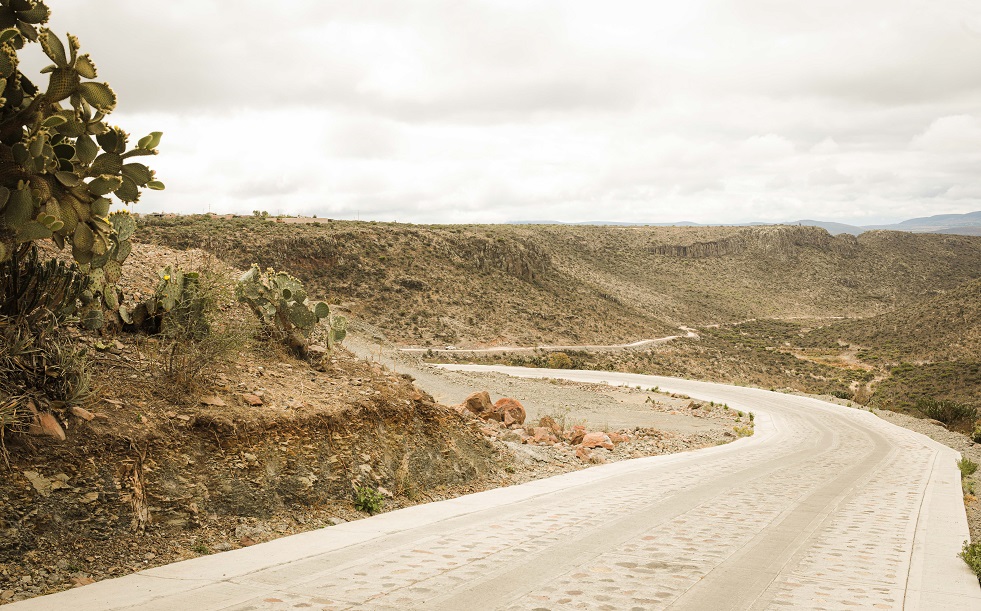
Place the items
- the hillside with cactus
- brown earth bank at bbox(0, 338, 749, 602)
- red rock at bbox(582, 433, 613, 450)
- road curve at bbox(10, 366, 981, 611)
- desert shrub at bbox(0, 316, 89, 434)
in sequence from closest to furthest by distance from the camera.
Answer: road curve at bbox(10, 366, 981, 611) → brown earth bank at bbox(0, 338, 749, 602) → desert shrub at bbox(0, 316, 89, 434) → red rock at bbox(582, 433, 613, 450) → the hillside with cactus

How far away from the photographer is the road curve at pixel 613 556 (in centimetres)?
592

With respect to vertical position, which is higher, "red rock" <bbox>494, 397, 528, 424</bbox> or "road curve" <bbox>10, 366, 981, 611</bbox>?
"road curve" <bbox>10, 366, 981, 611</bbox>

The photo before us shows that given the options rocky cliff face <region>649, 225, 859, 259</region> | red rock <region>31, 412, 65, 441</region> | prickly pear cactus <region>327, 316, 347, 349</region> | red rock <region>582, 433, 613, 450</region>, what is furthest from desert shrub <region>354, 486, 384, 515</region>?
rocky cliff face <region>649, 225, 859, 259</region>

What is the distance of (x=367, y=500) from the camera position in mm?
9031

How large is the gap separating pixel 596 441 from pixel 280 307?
8450 millimetres

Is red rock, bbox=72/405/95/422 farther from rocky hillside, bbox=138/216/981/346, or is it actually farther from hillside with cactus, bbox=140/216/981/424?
hillside with cactus, bbox=140/216/981/424

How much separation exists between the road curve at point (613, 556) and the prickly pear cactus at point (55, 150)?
3.50 meters

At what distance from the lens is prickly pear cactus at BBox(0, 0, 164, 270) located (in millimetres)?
6586

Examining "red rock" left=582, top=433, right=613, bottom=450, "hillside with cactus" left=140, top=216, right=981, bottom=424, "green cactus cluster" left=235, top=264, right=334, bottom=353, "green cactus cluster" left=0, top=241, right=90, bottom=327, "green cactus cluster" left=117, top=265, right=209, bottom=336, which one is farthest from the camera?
"hillside with cactus" left=140, top=216, right=981, bottom=424

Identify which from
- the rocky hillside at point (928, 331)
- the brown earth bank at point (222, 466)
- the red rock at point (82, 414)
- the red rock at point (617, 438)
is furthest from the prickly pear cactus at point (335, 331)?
the rocky hillside at point (928, 331)

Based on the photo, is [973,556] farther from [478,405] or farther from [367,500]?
[478,405]

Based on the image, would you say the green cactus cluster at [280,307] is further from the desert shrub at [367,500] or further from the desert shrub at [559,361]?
the desert shrub at [559,361]

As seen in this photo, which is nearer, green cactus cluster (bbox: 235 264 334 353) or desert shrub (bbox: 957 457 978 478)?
green cactus cluster (bbox: 235 264 334 353)

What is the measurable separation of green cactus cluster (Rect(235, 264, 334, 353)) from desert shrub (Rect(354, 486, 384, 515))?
3091mm
